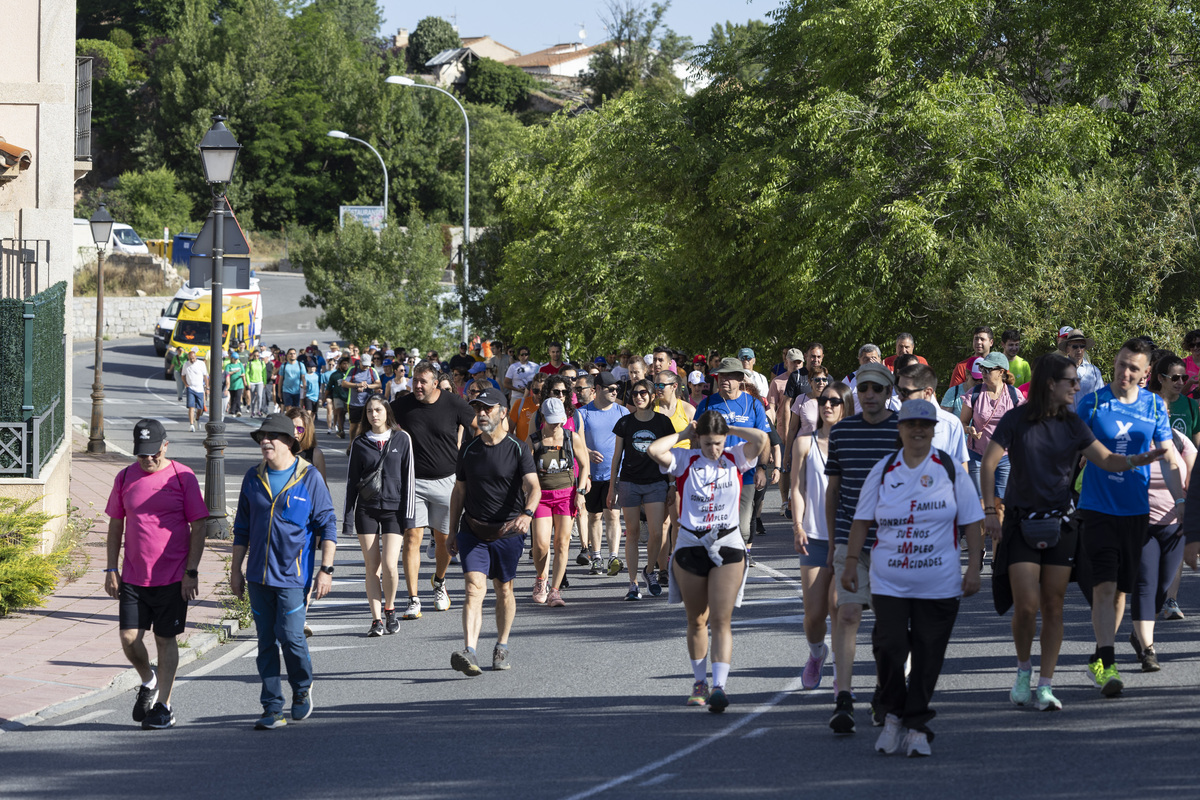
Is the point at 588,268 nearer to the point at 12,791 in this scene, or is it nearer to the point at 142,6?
the point at 12,791

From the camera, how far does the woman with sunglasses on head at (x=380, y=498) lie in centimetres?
1012

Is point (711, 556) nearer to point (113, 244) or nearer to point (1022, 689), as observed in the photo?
point (1022, 689)

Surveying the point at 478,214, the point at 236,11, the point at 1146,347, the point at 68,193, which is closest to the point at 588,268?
the point at 68,193

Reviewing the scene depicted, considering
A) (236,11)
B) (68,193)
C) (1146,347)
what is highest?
(236,11)

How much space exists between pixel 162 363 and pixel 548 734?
46033mm

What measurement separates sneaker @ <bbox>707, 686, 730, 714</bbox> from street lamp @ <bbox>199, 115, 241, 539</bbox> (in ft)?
26.1

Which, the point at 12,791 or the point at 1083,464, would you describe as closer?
the point at 12,791

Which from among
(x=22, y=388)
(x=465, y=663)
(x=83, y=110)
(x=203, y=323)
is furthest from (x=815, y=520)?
(x=203, y=323)

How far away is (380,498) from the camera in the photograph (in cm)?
1010

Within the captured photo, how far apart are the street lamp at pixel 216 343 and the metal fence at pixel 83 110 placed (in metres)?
5.32

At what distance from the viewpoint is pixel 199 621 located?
35.5ft

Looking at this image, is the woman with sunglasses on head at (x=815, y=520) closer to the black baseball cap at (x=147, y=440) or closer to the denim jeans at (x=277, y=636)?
the denim jeans at (x=277, y=636)

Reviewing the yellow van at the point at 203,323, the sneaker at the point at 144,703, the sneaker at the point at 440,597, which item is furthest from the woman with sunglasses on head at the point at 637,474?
the yellow van at the point at 203,323

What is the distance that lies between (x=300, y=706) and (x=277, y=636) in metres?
0.43
